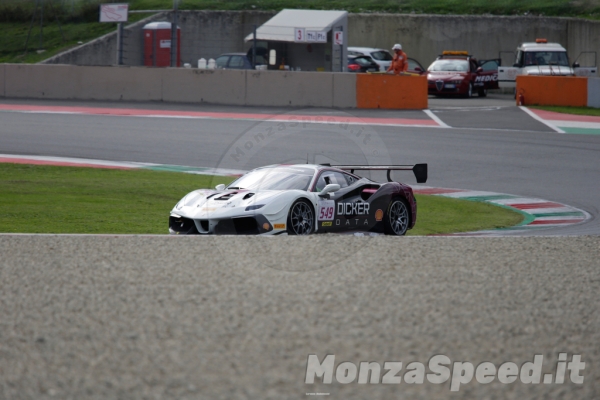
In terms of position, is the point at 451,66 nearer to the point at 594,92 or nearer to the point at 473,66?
the point at 473,66

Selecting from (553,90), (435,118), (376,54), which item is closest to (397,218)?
(435,118)

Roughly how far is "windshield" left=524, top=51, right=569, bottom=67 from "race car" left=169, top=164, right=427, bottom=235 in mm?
22474

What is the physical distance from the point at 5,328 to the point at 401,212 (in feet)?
21.1

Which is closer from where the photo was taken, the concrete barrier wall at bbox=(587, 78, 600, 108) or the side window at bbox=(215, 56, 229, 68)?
the concrete barrier wall at bbox=(587, 78, 600, 108)

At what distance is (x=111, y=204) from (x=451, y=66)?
22178 millimetres

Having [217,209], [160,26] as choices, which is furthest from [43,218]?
[160,26]

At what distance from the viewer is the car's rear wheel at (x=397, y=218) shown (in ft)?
36.2

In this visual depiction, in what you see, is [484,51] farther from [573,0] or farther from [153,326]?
[153,326]

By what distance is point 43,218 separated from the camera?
1138 centimetres

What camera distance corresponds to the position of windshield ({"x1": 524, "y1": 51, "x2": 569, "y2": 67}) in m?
32.1

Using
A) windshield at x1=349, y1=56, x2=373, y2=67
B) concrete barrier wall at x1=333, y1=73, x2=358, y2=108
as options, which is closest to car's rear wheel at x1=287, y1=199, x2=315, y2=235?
concrete barrier wall at x1=333, y1=73, x2=358, y2=108

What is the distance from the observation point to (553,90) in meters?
26.4

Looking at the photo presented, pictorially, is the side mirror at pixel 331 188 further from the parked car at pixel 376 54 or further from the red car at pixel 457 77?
the parked car at pixel 376 54

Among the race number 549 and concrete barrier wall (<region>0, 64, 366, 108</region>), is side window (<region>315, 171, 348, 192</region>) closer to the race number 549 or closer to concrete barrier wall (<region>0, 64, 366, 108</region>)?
the race number 549
